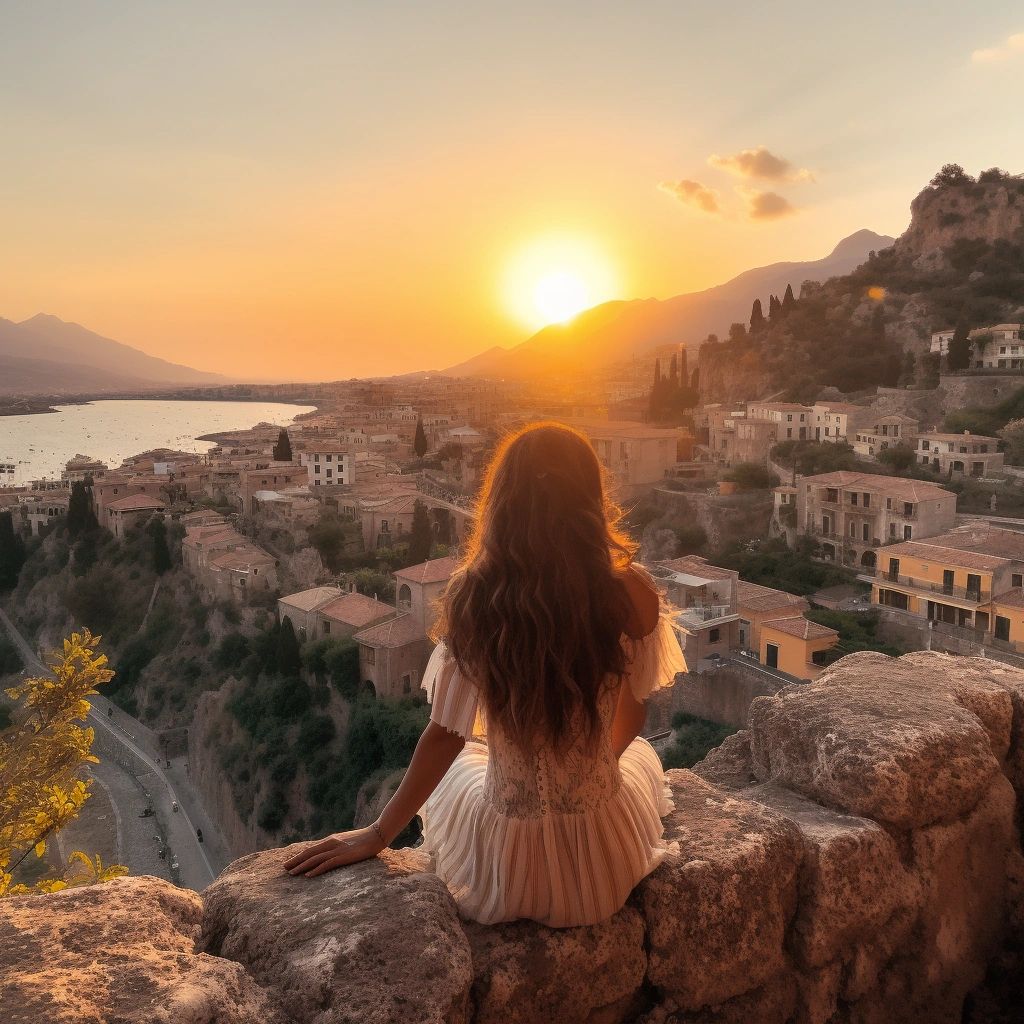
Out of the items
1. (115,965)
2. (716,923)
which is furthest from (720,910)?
(115,965)

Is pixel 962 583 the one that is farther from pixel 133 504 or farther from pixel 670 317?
pixel 670 317

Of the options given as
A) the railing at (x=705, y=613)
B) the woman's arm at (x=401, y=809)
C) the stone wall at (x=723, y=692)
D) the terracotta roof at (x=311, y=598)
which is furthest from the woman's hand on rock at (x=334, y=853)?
the terracotta roof at (x=311, y=598)

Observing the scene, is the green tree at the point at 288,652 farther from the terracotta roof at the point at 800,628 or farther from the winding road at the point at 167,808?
the terracotta roof at the point at 800,628

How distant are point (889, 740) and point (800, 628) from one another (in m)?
15.5

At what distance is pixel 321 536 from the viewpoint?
27016 millimetres

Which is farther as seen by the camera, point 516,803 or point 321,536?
point 321,536

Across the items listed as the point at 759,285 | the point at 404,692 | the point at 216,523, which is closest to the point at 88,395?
the point at 759,285

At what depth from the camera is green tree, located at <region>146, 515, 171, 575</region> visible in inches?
1126

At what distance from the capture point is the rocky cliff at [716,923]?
1.19m

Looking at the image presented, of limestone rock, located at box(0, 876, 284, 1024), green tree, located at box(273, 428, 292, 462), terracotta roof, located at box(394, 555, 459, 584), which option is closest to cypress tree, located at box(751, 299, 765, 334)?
green tree, located at box(273, 428, 292, 462)

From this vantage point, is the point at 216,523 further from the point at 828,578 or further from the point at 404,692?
the point at 828,578

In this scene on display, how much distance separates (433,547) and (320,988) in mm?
25209

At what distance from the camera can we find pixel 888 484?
23.1 metres

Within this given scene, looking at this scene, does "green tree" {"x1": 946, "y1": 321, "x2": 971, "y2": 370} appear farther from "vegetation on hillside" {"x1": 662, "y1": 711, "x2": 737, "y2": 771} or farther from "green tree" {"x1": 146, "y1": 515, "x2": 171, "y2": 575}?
"green tree" {"x1": 146, "y1": 515, "x2": 171, "y2": 575}
